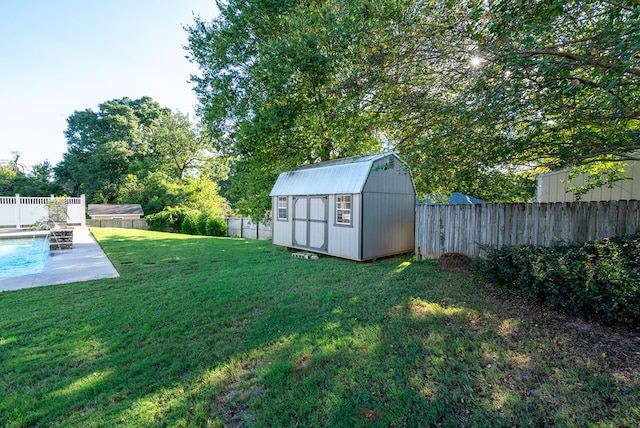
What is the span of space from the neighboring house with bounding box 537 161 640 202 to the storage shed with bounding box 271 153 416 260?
10.7 ft

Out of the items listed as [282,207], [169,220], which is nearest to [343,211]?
[282,207]

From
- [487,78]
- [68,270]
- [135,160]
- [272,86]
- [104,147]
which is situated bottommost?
[68,270]

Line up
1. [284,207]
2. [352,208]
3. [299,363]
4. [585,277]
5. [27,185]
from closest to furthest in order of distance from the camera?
[299,363] < [585,277] < [352,208] < [284,207] < [27,185]

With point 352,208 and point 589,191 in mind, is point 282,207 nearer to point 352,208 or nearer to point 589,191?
point 352,208

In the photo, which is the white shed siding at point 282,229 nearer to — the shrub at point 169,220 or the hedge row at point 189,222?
the hedge row at point 189,222

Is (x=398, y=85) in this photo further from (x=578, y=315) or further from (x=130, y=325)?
(x=130, y=325)

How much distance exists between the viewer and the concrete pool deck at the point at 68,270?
18.5 ft

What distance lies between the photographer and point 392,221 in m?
7.93

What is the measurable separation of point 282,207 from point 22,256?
860 cm

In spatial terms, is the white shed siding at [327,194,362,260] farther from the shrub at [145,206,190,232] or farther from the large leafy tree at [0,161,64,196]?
the large leafy tree at [0,161,64,196]

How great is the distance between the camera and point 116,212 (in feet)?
Answer: 72.6

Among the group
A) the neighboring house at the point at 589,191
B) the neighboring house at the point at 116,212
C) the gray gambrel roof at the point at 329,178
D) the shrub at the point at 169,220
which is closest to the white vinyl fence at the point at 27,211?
the neighboring house at the point at 116,212

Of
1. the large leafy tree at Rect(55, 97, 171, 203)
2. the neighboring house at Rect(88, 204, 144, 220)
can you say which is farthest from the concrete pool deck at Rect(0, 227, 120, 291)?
the large leafy tree at Rect(55, 97, 171, 203)

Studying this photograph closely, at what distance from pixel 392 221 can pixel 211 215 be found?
488 inches
